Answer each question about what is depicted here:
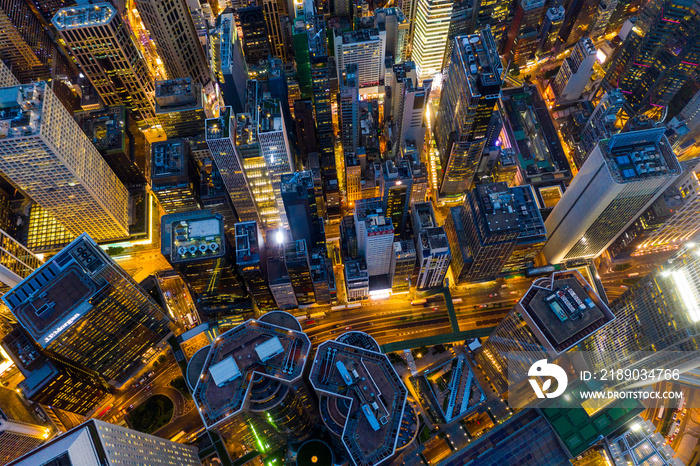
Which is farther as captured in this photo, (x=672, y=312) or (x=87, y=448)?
(x=672, y=312)

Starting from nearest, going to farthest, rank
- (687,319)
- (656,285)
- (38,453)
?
1. (38,453)
2. (687,319)
3. (656,285)

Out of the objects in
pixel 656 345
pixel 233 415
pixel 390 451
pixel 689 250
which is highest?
pixel 689 250

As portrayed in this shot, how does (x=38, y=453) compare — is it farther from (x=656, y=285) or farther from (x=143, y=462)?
(x=656, y=285)

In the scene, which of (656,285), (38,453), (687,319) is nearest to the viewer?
(38,453)

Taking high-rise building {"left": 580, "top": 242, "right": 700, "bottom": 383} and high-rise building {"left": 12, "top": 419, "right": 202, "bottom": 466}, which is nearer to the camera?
high-rise building {"left": 12, "top": 419, "right": 202, "bottom": 466}

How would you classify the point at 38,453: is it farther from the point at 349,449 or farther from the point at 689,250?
the point at 689,250

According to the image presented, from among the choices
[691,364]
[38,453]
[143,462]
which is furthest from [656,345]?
[38,453]

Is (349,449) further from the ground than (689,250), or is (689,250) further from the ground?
(689,250)

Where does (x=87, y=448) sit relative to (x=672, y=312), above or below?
above

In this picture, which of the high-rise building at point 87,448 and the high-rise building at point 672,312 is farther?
the high-rise building at point 672,312

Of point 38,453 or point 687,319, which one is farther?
point 687,319
